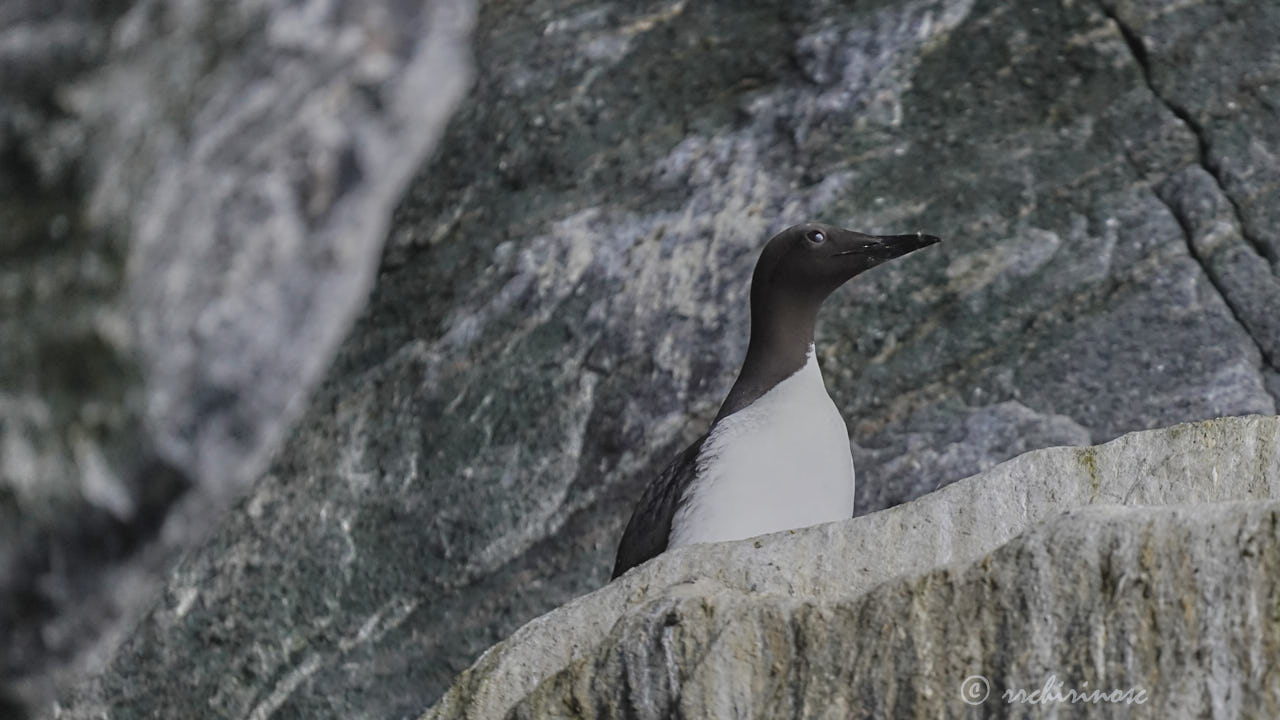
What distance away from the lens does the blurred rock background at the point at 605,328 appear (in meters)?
4.98

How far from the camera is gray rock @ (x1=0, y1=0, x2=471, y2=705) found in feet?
22.5

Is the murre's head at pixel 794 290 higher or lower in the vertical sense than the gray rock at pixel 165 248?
higher

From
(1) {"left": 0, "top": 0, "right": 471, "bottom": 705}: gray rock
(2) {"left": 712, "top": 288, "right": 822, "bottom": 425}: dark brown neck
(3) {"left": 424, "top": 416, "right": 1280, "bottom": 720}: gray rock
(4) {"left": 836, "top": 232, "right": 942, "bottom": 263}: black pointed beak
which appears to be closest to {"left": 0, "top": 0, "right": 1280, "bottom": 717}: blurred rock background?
(1) {"left": 0, "top": 0, "right": 471, "bottom": 705}: gray rock

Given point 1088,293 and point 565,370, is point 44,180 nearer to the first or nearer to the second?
point 565,370

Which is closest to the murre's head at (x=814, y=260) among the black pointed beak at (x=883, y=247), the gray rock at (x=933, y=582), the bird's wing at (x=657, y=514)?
the black pointed beak at (x=883, y=247)

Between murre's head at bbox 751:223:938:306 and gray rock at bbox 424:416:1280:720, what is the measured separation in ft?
3.92

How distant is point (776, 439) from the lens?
13.0 ft

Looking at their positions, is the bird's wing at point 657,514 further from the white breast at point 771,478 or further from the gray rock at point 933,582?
the gray rock at point 933,582

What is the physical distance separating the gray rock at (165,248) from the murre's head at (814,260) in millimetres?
2735

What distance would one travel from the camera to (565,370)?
17.9 feet

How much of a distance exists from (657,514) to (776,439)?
35 centimetres

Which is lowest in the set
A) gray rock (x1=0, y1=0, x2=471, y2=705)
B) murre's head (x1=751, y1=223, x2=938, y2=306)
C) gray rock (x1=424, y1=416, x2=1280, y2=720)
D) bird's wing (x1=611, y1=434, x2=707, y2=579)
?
gray rock (x1=0, y1=0, x2=471, y2=705)

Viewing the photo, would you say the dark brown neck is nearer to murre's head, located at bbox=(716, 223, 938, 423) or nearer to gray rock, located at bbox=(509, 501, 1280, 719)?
murre's head, located at bbox=(716, 223, 938, 423)

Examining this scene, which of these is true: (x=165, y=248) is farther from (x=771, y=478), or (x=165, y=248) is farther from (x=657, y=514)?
(x=771, y=478)
